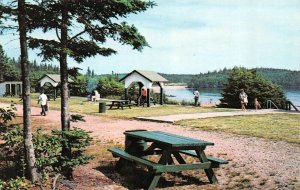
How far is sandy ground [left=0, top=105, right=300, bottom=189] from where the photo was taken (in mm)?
8508

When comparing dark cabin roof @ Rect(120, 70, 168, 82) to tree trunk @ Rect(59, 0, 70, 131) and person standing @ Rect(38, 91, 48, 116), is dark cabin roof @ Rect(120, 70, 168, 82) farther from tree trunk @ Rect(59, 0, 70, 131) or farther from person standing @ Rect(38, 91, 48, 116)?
tree trunk @ Rect(59, 0, 70, 131)

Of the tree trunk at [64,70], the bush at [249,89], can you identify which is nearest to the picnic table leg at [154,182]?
the tree trunk at [64,70]

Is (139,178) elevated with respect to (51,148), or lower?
lower

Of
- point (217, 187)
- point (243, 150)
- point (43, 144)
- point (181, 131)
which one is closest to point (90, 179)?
point (43, 144)

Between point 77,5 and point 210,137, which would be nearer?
point 77,5

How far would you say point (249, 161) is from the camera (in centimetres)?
1033

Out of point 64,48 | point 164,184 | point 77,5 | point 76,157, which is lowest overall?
point 164,184

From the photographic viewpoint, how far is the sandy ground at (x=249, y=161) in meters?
8.51

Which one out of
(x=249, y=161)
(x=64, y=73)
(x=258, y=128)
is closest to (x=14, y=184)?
(x=64, y=73)

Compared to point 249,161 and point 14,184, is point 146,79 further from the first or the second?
point 14,184

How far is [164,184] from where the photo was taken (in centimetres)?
862

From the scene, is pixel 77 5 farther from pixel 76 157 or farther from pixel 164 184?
pixel 164 184

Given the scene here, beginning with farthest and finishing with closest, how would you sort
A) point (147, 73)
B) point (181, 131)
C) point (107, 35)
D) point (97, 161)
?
point (147, 73), point (181, 131), point (97, 161), point (107, 35)

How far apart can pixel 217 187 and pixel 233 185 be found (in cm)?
35
